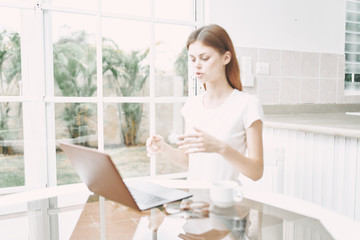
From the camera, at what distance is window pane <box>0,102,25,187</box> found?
186 cm

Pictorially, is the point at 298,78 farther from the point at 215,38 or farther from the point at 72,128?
the point at 72,128

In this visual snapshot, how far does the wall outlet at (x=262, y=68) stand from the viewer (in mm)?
2379

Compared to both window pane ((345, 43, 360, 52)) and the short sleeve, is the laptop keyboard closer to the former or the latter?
the short sleeve

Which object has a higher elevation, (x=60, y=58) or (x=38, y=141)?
(x=60, y=58)

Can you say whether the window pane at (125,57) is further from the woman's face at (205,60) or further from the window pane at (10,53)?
the woman's face at (205,60)

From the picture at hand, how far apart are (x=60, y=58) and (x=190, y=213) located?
4.94 ft

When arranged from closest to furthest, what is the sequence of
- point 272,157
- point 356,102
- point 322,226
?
point 322,226, point 272,157, point 356,102

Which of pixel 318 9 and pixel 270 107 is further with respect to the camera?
pixel 318 9

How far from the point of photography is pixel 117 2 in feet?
6.92

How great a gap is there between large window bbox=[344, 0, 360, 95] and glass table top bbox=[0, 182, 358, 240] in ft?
8.07

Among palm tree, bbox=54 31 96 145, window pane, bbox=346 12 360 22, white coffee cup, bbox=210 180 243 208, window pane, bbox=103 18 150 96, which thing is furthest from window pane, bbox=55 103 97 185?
window pane, bbox=346 12 360 22

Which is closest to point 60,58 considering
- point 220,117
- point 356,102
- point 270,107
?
point 220,117

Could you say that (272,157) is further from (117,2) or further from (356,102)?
(356,102)

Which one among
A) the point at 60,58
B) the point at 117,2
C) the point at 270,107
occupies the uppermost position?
the point at 117,2
